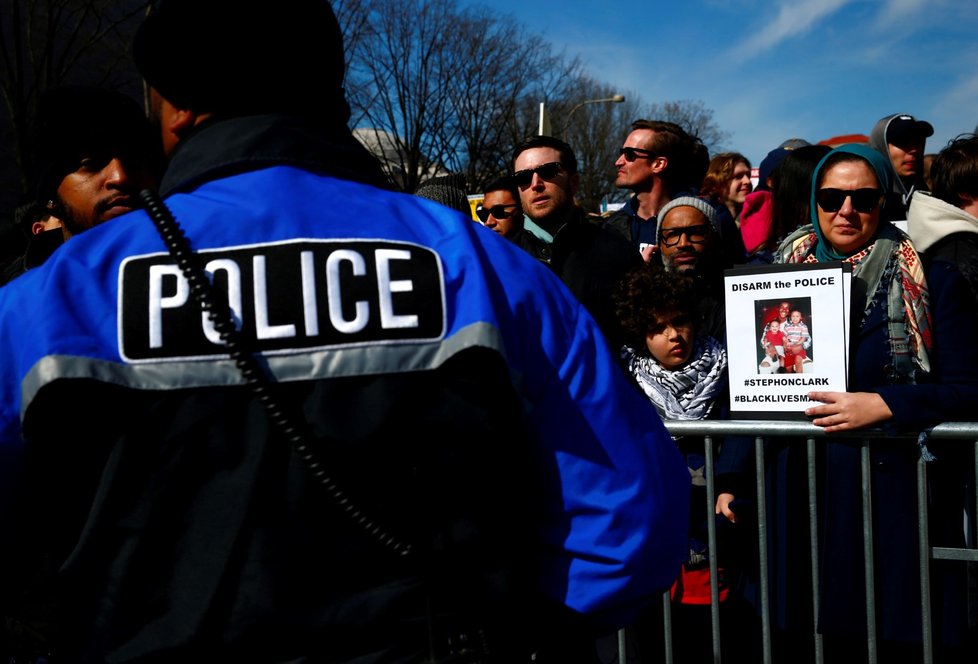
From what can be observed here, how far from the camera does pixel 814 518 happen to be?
3.20 meters

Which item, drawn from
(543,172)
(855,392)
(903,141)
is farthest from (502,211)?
(855,392)

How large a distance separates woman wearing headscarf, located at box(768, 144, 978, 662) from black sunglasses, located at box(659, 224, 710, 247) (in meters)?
0.98

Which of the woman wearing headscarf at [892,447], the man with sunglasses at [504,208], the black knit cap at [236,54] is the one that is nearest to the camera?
the black knit cap at [236,54]

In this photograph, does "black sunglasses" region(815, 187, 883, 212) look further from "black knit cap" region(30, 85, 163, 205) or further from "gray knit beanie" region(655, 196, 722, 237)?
"black knit cap" region(30, 85, 163, 205)

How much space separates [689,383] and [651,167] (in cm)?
179

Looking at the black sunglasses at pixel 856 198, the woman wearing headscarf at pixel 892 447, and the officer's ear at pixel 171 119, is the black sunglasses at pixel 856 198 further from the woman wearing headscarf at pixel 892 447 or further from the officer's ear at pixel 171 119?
the officer's ear at pixel 171 119

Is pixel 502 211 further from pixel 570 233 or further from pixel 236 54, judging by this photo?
pixel 236 54

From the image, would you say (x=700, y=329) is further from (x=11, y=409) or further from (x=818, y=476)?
(x=11, y=409)

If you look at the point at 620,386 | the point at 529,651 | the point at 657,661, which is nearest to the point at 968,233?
the point at 657,661

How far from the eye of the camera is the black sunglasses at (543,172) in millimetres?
4766

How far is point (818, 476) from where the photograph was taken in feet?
10.8

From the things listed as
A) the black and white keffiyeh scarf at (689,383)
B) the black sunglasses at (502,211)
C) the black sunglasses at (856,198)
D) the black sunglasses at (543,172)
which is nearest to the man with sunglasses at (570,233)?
the black sunglasses at (543,172)

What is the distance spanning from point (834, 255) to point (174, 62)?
8.45 ft

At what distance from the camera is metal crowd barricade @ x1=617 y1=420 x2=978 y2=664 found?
120 inches
